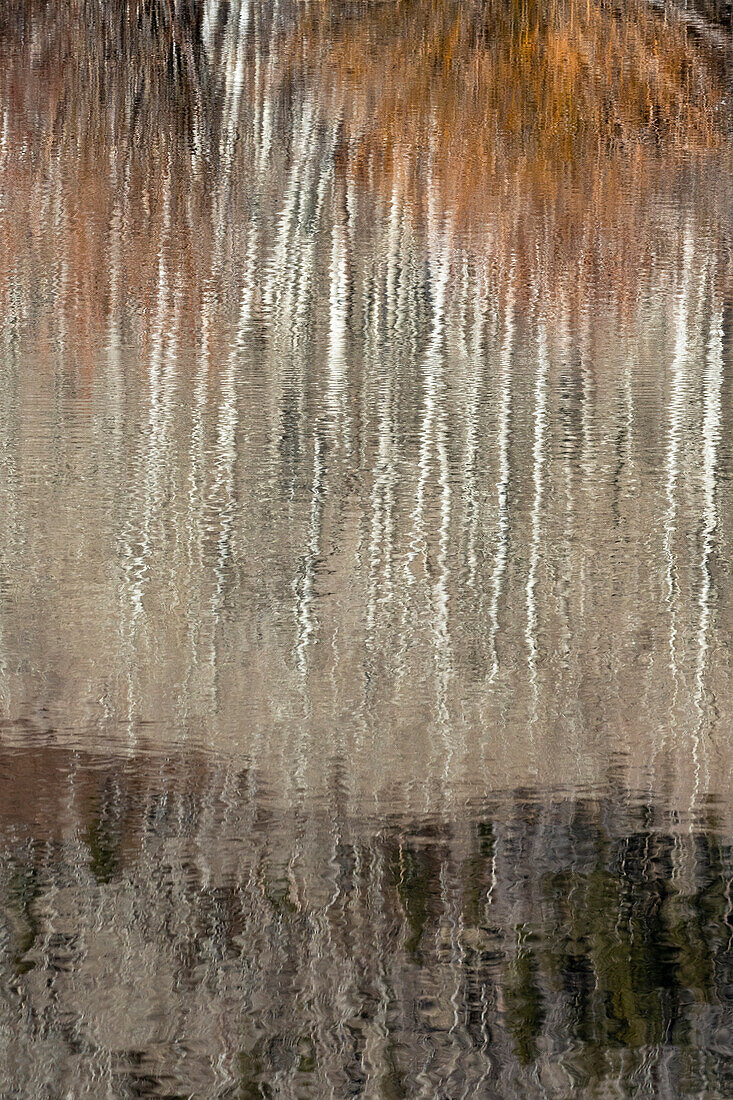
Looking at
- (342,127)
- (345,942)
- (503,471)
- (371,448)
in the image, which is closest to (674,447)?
(503,471)

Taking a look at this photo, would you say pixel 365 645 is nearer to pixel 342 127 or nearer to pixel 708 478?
pixel 708 478

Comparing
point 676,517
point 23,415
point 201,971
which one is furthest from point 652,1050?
point 23,415

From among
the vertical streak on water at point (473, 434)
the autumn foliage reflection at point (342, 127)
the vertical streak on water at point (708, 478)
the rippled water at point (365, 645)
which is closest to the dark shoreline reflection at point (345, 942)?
the rippled water at point (365, 645)

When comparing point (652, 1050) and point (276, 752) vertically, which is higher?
point (276, 752)

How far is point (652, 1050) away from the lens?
1.17 metres

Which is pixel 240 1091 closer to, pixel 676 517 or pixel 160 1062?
→ pixel 160 1062

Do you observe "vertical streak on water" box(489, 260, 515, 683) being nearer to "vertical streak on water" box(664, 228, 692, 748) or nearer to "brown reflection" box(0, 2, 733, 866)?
"brown reflection" box(0, 2, 733, 866)

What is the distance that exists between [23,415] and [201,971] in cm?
137

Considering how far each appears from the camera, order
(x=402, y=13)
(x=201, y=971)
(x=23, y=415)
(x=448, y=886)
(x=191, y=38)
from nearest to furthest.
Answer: (x=201, y=971)
(x=448, y=886)
(x=23, y=415)
(x=191, y=38)
(x=402, y=13)

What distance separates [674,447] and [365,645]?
0.77 m

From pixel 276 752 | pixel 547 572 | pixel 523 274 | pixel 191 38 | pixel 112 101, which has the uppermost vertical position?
pixel 191 38

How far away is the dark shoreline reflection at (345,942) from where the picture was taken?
1.15m

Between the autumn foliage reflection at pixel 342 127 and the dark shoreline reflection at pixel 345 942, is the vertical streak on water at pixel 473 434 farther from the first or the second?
the dark shoreline reflection at pixel 345 942

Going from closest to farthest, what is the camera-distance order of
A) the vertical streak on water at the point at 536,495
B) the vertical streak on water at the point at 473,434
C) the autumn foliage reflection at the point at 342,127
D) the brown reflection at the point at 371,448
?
1. the brown reflection at the point at 371,448
2. the vertical streak on water at the point at 536,495
3. the vertical streak on water at the point at 473,434
4. the autumn foliage reflection at the point at 342,127
